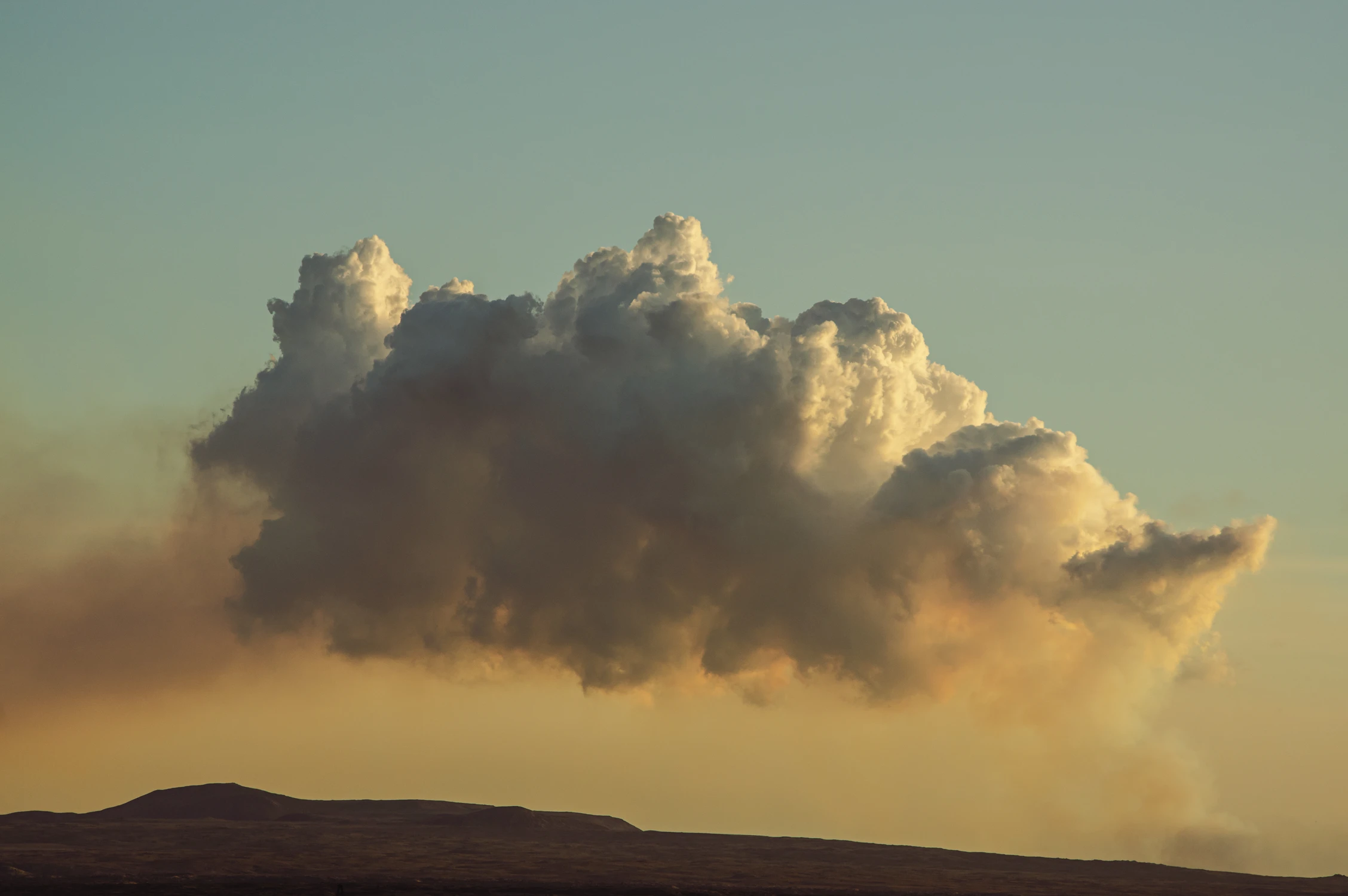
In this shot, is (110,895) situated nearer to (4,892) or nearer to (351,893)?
(4,892)

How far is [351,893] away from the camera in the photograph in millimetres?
198625

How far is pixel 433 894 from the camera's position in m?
200

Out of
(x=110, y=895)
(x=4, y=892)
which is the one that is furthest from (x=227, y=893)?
(x=4, y=892)

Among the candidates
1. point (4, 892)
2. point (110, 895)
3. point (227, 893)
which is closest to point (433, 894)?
point (227, 893)

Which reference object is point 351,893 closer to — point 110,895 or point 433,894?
point 433,894

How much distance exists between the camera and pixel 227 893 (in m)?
200

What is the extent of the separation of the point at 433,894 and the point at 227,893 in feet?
82.8

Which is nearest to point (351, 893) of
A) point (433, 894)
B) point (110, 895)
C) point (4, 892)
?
point (433, 894)

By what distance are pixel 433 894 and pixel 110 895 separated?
38658 mm

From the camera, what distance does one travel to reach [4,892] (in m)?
199

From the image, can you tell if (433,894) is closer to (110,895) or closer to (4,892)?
(110,895)

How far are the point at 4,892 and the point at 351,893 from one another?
139ft

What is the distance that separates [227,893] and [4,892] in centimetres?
2695

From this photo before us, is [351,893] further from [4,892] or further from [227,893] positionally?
→ [4,892]
